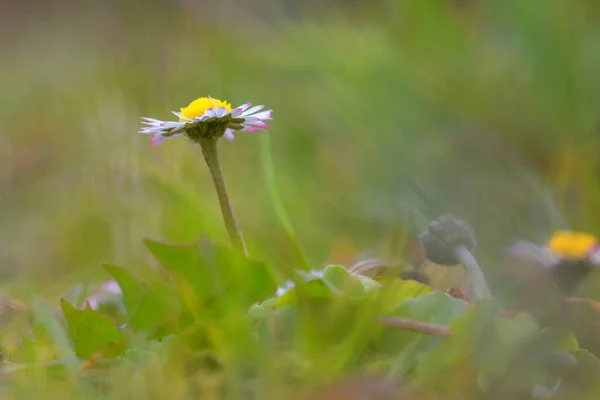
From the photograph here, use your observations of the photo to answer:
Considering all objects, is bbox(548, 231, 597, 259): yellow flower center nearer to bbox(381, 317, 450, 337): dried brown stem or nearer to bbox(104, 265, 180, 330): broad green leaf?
bbox(381, 317, 450, 337): dried brown stem

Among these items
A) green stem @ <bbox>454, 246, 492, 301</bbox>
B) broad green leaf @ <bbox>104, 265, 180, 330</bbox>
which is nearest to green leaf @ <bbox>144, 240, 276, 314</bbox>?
broad green leaf @ <bbox>104, 265, 180, 330</bbox>

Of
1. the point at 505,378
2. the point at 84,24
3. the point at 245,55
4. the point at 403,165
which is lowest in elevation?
the point at 505,378

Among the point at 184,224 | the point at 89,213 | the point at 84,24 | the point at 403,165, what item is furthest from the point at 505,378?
the point at 84,24

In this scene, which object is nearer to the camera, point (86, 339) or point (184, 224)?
point (86, 339)

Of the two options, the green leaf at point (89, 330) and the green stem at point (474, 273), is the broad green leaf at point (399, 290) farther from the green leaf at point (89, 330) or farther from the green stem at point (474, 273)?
the green leaf at point (89, 330)

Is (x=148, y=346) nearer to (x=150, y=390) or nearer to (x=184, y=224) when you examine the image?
(x=150, y=390)

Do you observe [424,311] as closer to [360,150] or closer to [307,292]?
[307,292]

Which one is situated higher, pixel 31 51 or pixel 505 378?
pixel 31 51
